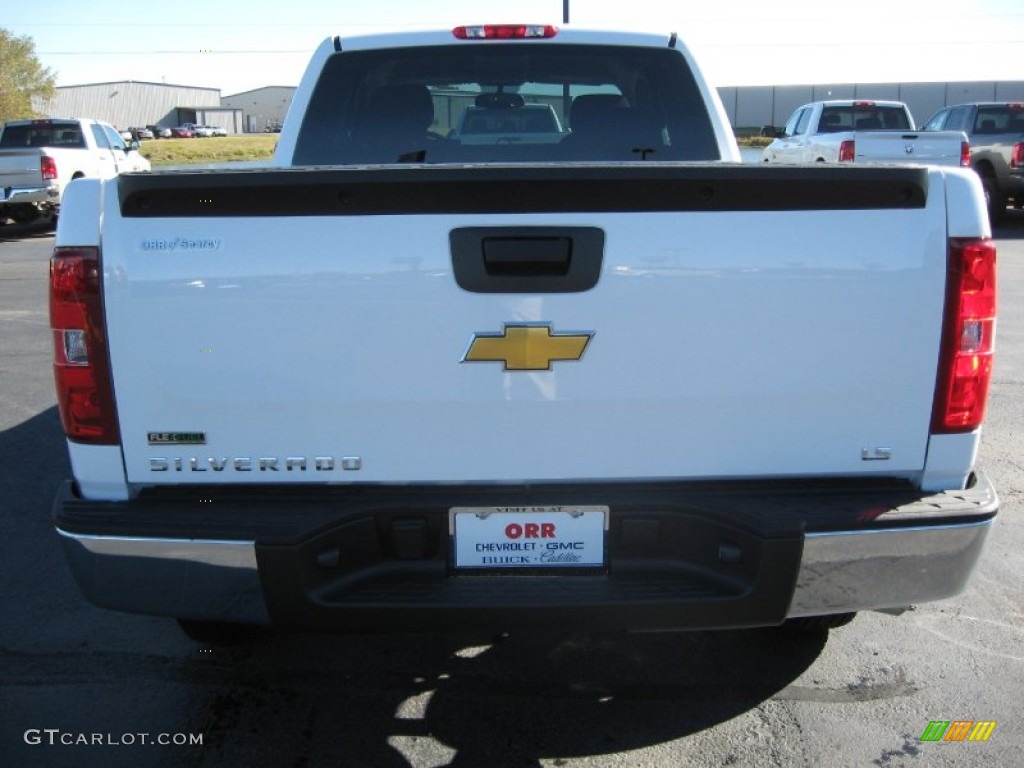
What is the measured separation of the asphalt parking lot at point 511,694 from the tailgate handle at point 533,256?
1.38m

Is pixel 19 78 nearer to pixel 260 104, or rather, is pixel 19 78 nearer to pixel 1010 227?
pixel 1010 227

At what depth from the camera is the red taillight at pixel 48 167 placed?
15.8m

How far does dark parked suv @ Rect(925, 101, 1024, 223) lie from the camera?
16.0m

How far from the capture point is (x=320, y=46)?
4223 millimetres

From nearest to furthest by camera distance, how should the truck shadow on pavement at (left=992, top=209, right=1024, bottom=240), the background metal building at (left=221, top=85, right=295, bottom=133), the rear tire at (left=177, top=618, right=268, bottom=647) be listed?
the rear tire at (left=177, top=618, right=268, bottom=647), the truck shadow on pavement at (left=992, top=209, right=1024, bottom=240), the background metal building at (left=221, top=85, right=295, bottom=133)

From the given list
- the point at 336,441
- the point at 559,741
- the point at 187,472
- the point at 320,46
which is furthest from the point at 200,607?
the point at 320,46

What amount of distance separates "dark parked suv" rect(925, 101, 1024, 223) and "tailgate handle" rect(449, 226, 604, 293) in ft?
50.2

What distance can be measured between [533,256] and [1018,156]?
16.2m

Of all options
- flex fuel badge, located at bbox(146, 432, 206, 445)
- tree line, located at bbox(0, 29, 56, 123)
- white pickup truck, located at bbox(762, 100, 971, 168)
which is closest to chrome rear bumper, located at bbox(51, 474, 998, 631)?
flex fuel badge, located at bbox(146, 432, 206, 445)

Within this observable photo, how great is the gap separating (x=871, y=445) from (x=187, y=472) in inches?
66.5

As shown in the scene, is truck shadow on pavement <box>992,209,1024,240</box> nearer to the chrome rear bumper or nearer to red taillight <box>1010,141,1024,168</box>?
red taillight <box>1010,141,1024,168</box>

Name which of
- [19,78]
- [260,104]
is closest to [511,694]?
[19,78]

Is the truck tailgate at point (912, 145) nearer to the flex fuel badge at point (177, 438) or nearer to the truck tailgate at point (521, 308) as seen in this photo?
the truck tailgate at point (521, 308)

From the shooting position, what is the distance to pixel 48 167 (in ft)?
52.1
